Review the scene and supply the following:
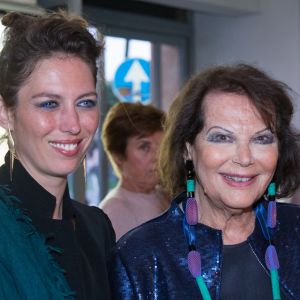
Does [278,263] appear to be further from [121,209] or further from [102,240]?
[121,209]

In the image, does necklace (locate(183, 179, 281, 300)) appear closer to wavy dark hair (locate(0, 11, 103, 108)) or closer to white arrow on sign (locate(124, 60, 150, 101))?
wavy dark hair (locate(0, 11, 103, 108))

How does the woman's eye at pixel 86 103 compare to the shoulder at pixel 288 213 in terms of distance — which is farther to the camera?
the shoulder at pixel 288 213

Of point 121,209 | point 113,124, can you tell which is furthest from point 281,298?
point 113,124

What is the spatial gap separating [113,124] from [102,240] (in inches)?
65.6

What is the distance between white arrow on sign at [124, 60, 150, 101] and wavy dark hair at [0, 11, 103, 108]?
3278 millimetres

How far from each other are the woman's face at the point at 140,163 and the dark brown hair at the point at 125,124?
1.2 inches

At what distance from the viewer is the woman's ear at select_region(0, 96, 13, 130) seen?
2025 millimetres

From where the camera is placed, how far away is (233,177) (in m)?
2.15

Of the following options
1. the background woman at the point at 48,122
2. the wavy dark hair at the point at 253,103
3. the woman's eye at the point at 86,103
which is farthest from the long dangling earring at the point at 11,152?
the wavy dark hair at the point at 253,103

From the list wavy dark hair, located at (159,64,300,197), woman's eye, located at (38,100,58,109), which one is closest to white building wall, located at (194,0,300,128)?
wavy dark hair, located at (159,64,300,197)

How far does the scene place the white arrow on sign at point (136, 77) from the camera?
5363 mm

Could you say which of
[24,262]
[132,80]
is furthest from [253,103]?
[132,80]

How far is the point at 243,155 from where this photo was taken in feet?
6.94

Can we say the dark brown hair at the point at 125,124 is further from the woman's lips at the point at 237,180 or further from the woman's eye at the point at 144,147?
the woman's lips at the point at 237,180
